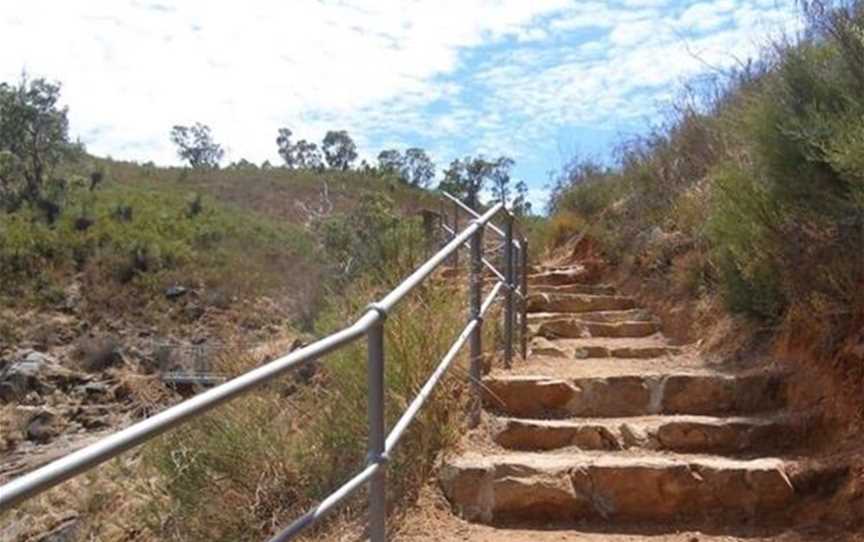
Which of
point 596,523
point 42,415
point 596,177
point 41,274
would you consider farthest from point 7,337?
point 596,523

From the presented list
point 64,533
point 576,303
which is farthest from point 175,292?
point 576,303

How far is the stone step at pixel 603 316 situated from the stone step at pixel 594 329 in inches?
6.2

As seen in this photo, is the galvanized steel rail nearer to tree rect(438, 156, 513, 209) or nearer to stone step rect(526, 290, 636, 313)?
stone step rect(526, 290, 636, 313)

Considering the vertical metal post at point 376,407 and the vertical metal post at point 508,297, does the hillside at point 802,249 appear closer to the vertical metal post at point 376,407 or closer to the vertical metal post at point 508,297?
the vertical metal post at point 508,297

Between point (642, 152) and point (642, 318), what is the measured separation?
12.2 ft

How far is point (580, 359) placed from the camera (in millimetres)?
6098

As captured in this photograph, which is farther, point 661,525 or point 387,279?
point 387,279

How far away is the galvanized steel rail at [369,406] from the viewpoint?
4.27 feet

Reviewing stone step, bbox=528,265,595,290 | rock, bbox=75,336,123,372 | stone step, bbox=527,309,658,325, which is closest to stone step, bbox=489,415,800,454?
stone step, bbox=527,309,658,325

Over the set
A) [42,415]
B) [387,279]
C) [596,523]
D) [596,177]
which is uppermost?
[596,177]

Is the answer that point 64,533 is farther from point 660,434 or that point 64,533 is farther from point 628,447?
point 660,434

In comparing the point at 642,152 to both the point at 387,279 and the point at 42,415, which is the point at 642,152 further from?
the point at 42,415

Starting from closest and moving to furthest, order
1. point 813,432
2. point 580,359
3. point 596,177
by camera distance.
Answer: point 813,432, point 580,359, point 596,177

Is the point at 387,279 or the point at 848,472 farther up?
the point at 387,279
